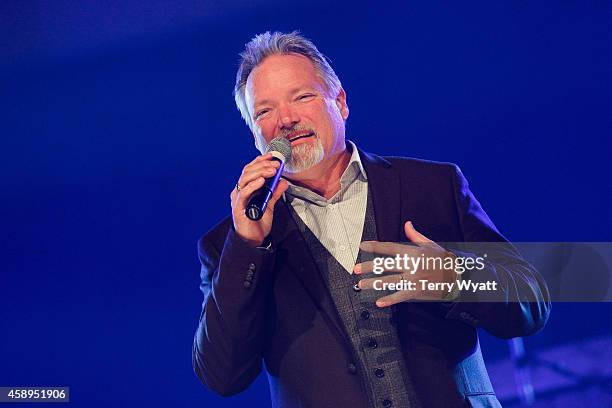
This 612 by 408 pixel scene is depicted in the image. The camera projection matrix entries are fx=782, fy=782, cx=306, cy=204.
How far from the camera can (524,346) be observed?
88.0 inches

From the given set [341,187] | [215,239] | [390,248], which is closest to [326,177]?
[341,187]

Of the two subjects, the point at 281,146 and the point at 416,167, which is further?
the point at 416,167

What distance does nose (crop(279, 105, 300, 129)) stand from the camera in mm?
1846

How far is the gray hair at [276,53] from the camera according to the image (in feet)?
6.46

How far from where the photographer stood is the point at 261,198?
5.00ft

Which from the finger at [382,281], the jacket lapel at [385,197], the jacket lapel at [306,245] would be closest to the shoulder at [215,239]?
the jacket lapel at [306,245]

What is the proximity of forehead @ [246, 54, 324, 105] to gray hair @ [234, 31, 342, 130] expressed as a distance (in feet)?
0.05

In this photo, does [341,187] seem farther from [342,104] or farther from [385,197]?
[342,104]

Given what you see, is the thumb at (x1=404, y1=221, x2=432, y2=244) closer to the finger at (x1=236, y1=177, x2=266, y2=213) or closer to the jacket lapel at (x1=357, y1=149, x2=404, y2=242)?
the jacket lapel at (x1=357, y1=149, x2=404, y2=242)

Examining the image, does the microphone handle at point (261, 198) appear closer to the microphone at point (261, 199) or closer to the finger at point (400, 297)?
the microphone at point (261, 199)

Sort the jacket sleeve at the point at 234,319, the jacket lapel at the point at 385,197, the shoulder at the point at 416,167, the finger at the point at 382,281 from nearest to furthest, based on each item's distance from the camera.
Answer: the finger at the point at 382,281, the jacket sleeve at the point at 234,319, the jacket lapel at the point at 385,197, the shoulder at the point at 416,167

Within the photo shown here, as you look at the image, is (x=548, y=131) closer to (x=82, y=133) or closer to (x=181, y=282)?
(x=181, y=282)

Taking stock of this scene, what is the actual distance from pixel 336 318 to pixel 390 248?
0.21 meters

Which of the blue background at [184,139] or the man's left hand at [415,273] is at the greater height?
the blue background at [184,139]
